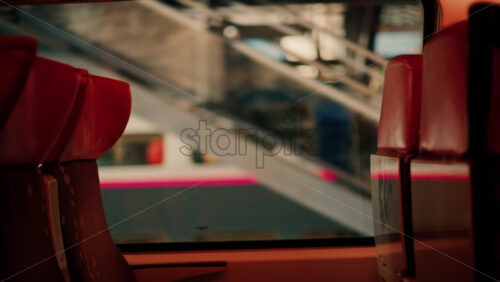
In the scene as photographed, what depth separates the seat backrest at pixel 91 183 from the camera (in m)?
1.49

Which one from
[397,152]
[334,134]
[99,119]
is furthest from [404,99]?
[334,134]

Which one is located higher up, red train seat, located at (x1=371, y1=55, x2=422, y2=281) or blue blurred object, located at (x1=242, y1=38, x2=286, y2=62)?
blue blurred object, located at (x1=242, y1=38, x2=286, y2=62)

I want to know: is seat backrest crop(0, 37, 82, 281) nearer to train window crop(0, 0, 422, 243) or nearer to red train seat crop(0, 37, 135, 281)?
red train seat crop(0, 37, 135, 281)

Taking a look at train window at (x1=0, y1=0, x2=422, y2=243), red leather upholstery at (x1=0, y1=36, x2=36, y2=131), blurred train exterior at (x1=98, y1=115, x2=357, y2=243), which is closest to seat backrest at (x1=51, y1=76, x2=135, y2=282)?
red leather upholstery at (x1=0, y1=36, x2=36, y2=131)

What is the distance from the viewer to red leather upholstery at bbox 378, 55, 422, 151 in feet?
4.76

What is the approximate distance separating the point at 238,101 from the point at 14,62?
8.66ft

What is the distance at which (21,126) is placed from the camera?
1.17 meters

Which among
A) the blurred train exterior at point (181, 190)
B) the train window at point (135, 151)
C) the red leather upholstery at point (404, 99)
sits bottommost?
the blurred train exterior at point (181, 190)

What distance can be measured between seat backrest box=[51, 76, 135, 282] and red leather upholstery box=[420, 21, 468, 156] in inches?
37.9

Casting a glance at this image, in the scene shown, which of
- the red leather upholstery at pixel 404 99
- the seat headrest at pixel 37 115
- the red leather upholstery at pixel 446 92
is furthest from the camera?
the red leather upholstery at pixel 404 99

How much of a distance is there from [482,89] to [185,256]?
6.72 feet

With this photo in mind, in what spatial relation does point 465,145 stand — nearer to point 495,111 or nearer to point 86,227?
point 495,111

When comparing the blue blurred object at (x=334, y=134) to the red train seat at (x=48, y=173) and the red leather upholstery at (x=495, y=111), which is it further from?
the red leather upholstery at (x=495, y=111)

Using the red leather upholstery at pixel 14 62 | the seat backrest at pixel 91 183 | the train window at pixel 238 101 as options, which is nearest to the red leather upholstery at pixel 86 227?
the seat backrest at pixel 91 183
